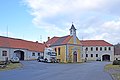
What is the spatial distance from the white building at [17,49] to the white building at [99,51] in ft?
92.1

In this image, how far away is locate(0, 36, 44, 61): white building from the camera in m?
59.1

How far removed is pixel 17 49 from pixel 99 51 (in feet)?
142

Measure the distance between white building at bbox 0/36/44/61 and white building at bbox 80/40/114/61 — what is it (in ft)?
92.1

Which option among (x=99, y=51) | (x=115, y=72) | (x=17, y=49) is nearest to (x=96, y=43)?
(x=99, y=51)

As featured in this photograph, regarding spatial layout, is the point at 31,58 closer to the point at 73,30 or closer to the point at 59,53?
the point at 59,53

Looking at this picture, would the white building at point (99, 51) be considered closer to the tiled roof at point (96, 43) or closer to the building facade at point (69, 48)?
the tiled roof at point (96, 43)

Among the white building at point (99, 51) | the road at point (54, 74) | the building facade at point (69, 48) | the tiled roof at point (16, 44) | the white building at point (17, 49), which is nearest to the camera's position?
the road at point (54, 74)

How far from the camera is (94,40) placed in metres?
103

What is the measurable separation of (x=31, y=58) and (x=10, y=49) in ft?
33.9

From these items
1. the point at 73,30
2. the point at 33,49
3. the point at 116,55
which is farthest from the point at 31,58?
the point at 116,55

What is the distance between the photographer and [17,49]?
210 feet

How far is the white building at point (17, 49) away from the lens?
59.1 metres

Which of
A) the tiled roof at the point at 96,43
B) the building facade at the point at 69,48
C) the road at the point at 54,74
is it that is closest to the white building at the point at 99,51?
the tiled roof at the point at 96,43

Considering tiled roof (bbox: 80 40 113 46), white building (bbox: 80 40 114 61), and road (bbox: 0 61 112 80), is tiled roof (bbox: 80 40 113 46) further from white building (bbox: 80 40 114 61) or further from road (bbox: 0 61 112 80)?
road (bbox: 0 61 112 80)
